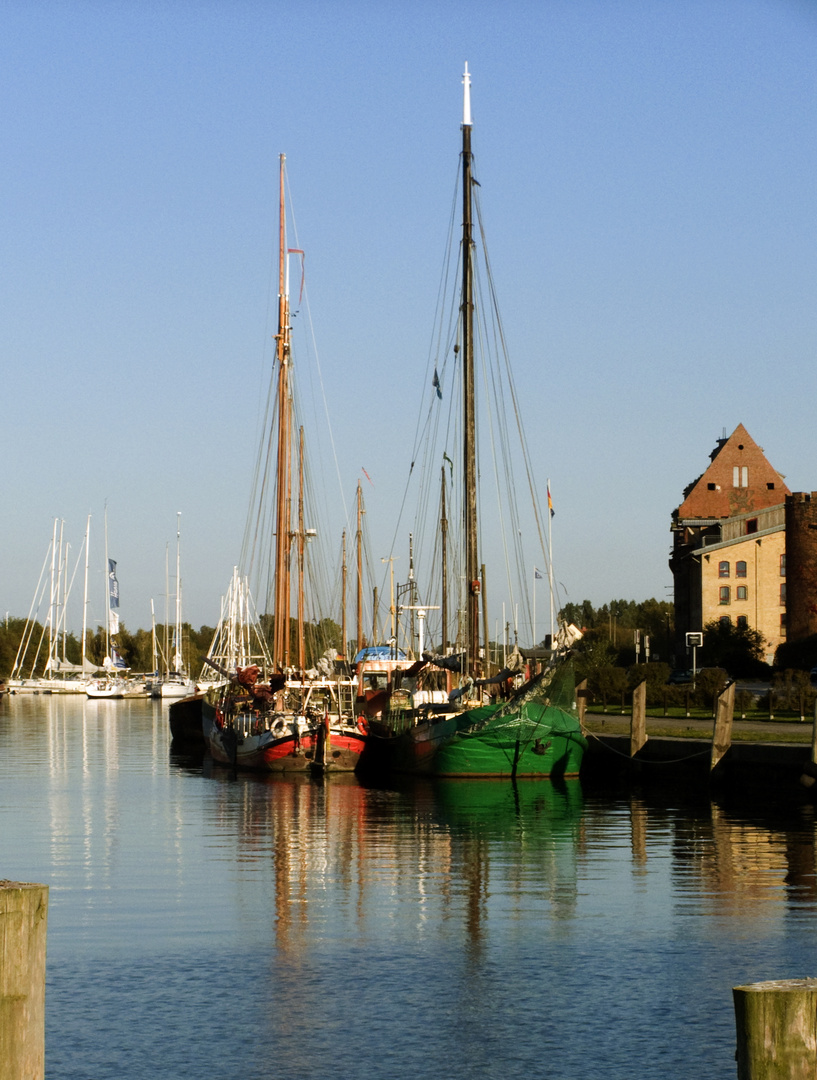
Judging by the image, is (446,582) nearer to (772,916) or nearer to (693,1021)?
(772,916)

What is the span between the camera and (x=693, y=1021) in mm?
16453

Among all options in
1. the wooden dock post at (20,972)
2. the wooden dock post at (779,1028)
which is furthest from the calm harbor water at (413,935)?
the wooden dock post at (779,1028)

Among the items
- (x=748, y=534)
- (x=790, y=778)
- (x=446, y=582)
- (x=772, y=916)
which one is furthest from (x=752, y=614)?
(x=772, y=916)

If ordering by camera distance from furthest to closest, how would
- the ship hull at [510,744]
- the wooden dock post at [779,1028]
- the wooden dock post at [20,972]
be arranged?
the ship hull at [510,744], the wooden dock post at [20,972], the wooden dock post at [779,1028]

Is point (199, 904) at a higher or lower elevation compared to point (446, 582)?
lower

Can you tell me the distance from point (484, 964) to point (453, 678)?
39369 mm

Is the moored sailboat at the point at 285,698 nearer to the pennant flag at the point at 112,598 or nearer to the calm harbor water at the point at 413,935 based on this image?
the calm harbor water at the point at 413,935

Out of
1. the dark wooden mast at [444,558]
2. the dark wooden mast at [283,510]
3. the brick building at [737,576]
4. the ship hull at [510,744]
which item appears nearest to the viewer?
the ship hull at [510,744]

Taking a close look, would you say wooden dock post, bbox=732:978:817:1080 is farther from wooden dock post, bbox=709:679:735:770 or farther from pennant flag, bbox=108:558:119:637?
pennant flag, bbox=108:558:119:637

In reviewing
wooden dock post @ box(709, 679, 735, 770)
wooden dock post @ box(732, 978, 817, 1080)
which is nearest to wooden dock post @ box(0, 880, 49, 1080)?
wooden dock post @ box(732, 978, 817, 1080)

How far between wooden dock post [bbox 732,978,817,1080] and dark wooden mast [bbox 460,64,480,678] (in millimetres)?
41711

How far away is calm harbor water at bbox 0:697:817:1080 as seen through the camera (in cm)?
A: 1548

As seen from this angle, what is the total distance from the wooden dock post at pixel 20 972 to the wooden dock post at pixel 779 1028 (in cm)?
445

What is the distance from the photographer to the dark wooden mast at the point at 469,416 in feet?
169
